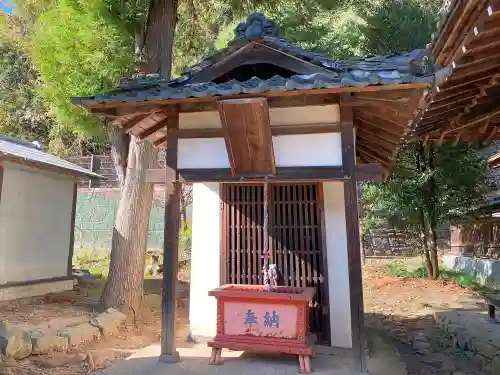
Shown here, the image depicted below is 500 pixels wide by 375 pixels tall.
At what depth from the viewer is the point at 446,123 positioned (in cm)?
589

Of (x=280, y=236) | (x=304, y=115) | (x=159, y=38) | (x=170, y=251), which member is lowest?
(x=170, y=251)

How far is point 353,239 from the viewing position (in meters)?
4.76

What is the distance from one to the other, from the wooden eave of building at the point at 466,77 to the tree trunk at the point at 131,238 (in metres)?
5.20

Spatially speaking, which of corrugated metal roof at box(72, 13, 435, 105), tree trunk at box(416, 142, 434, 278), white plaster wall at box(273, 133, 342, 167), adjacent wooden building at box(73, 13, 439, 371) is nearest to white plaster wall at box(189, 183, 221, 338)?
adjacent wooden building at box(73, 13, 439, 371)

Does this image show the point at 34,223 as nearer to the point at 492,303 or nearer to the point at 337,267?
the point at 337,267

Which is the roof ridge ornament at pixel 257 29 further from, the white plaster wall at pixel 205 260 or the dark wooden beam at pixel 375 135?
the white plaster wall at pixel 205 260

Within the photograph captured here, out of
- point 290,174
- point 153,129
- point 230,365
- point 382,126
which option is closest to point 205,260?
point 230,365

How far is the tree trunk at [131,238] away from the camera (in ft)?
26.6

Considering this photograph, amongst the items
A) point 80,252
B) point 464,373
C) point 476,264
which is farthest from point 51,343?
point 476,264

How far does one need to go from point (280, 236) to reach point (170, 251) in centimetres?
194

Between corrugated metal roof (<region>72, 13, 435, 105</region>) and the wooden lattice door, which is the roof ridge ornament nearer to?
corrugated metal roof (<region>72, 13, 435, 105</region>)

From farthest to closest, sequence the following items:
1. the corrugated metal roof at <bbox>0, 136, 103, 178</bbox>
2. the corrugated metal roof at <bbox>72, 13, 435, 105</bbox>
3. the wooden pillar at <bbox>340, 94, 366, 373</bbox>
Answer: the corrugated metal roof at <bbox>0, 136, 103, 178</bbox> → the wooden pillar at <bbox>340, 94, 366, 373</bbox> → the corrugated metal roof at <bbox>72, 13, 435, 105</bbox>

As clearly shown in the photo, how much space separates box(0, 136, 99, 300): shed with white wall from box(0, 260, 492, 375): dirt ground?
46 centimetres

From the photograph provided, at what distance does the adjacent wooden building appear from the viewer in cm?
465
